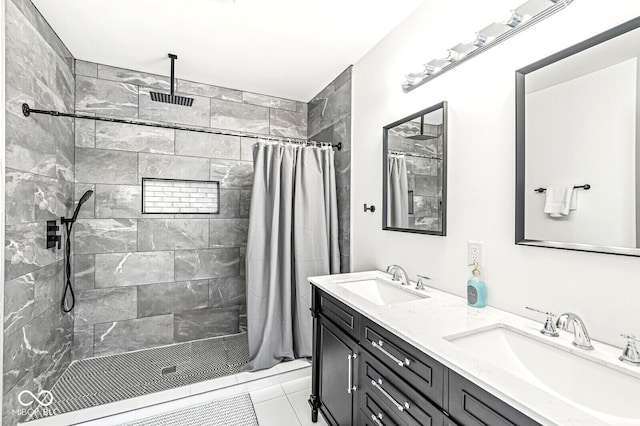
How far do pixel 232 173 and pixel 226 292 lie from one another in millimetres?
1213

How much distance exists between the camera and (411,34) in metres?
1.84

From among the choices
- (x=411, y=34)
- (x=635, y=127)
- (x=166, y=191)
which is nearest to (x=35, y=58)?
(x=166, y=191)

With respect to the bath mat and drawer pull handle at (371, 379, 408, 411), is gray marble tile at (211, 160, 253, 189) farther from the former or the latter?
drawer pull handle at (371, 379, 408, 411)

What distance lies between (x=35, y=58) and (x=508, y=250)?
2.86m

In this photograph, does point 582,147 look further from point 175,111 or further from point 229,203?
point 175,111

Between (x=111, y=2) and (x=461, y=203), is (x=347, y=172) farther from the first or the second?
(x=111, y=2)

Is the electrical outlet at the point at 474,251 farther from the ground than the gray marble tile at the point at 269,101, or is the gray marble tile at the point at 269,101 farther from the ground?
the gray marble tile at the point at 269,101

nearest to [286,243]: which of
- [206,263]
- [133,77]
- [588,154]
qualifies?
[206,263]

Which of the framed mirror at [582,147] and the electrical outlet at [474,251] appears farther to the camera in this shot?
the electrical outlet at [474,251]

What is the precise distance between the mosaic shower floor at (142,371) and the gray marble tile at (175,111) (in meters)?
2.13

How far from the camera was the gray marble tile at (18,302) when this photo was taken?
1.53m

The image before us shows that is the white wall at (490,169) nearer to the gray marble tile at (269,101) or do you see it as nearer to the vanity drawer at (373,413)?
the vanity drawer at (373,413)

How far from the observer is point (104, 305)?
2.54 metres

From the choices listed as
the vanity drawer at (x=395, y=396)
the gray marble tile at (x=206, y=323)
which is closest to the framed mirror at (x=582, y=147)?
the vanity drawer at (x=395, y=396)
